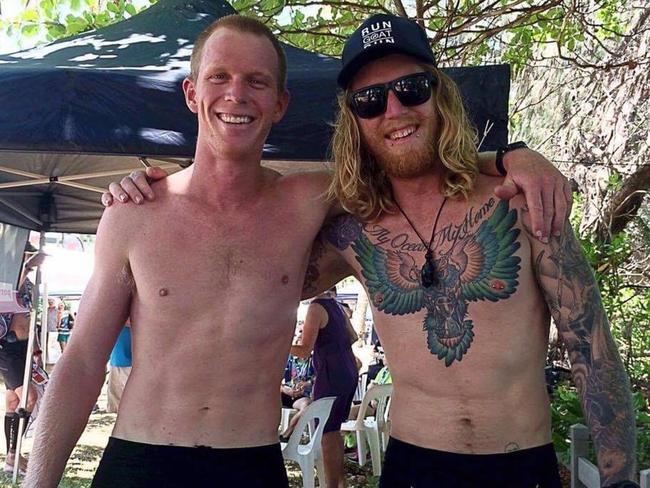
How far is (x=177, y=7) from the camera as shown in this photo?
4320mm

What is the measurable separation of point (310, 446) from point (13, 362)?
3.14m

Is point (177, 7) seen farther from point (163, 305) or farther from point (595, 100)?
point (595, 100)

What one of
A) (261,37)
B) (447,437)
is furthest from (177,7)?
(447,437)

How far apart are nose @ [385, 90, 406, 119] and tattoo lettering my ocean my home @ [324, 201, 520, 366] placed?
396 millimetres

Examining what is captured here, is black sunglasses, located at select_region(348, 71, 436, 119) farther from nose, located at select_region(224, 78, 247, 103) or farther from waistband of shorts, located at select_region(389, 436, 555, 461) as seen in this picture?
waistband of shorts, located at select_region(389, 436, 555, 461)

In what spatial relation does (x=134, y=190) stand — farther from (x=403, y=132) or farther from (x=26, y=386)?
(x=26, y=386)

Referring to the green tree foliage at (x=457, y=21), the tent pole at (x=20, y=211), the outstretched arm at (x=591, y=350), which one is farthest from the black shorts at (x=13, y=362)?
the outstretched arm at (x=591, y=350)

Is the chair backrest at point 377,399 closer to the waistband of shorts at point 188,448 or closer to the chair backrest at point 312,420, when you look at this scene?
the chair backrest at point 312,420

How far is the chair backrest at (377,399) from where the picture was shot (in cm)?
682

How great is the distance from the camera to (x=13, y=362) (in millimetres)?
6719

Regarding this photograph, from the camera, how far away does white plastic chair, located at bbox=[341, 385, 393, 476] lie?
6824mm

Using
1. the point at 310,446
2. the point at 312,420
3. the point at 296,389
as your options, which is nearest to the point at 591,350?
the point at 310,446

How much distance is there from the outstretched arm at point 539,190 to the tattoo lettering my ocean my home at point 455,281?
0.23ft

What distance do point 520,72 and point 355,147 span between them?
7.80 metres
